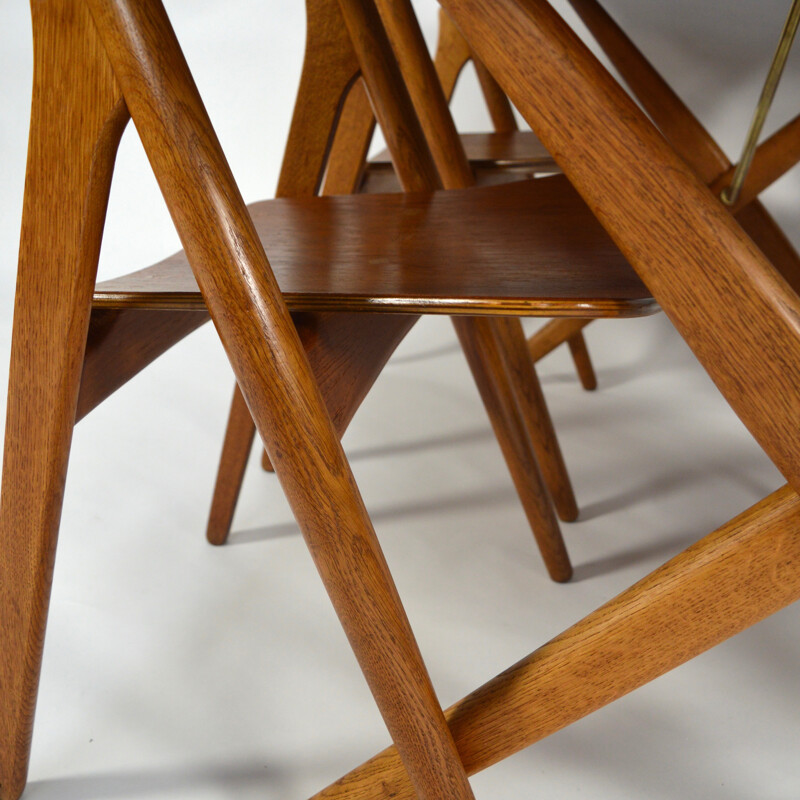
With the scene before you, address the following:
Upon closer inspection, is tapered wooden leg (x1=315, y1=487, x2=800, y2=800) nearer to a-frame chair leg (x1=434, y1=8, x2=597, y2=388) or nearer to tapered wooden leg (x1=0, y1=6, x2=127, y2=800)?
tapered wooden leg (x1=0, y1=6, x2=127, y2=800)

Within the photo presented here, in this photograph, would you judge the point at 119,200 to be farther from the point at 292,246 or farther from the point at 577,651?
the point at 577,651

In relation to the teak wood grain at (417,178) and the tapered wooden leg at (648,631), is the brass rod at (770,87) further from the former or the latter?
the tapered wooden leg at (648,631)

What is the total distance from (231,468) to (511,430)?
345 mm

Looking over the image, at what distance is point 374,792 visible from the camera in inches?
25.4

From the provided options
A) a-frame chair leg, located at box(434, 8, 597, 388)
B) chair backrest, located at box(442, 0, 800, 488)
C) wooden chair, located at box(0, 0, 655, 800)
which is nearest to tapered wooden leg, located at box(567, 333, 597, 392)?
a-frame chair leg, located at box(434, 8, 597, 388)

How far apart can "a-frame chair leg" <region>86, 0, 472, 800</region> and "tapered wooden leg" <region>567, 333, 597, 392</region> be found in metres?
1.00

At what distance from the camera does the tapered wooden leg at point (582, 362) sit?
4.90 feet

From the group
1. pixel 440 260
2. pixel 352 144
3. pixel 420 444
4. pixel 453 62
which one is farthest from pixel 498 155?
pixel 440 260

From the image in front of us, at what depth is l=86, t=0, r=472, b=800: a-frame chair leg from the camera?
0.52 meters

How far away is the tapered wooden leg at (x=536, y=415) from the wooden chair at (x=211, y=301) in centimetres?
21

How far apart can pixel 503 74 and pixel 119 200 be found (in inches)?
66.9

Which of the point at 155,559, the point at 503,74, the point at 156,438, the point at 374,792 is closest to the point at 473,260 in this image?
the point at 503,74

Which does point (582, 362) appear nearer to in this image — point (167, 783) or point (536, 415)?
point (536, 415)

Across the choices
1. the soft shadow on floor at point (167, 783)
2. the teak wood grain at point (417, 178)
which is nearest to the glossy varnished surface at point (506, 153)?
the teak wood grain at point (417, 178)
